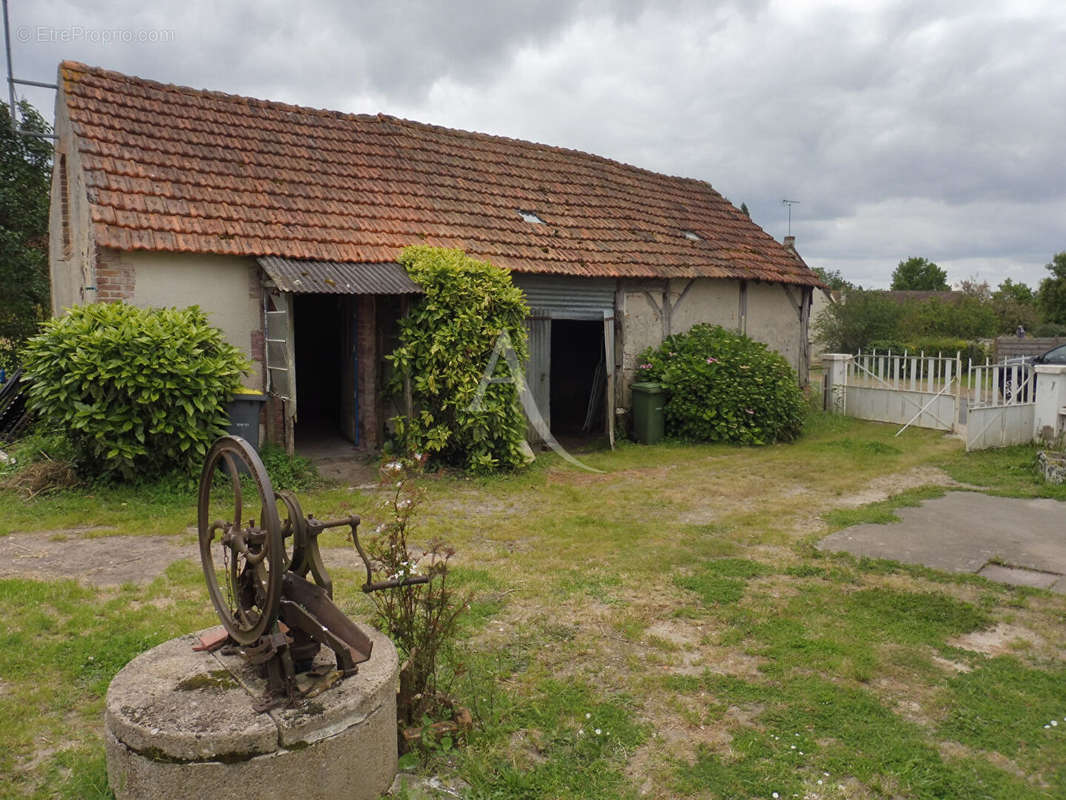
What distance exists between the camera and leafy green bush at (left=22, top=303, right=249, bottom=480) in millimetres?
7594

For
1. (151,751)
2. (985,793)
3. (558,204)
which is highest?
(558,204)

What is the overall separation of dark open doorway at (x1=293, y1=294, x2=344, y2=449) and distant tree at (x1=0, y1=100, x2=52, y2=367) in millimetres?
7425

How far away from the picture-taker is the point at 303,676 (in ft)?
10.8

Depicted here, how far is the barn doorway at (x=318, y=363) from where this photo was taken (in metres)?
12.9

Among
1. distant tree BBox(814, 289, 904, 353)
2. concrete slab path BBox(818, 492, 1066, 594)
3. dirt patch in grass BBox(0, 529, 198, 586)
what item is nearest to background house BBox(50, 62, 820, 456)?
dirt patch in grass BBox(0, 529, 198, 586)

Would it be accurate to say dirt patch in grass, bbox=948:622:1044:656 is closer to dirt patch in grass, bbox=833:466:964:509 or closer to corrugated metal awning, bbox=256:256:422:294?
dirt patch in grass, bbox=833:466:964:509

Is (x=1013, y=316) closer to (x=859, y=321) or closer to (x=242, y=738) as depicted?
(x=859, y=321)

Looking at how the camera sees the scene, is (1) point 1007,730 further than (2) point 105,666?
No

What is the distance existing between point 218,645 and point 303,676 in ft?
2.05

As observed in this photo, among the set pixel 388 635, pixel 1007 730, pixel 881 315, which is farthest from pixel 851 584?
pixel 881 315

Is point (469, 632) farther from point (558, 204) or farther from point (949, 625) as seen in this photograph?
point (558, 204)

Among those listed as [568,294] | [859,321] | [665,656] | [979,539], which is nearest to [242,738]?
[665,656]

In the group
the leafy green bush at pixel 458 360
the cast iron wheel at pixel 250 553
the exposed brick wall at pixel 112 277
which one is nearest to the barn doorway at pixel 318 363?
Result: the leafy green bush at pixel 458 360

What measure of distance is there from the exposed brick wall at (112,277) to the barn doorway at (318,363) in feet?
12.7
